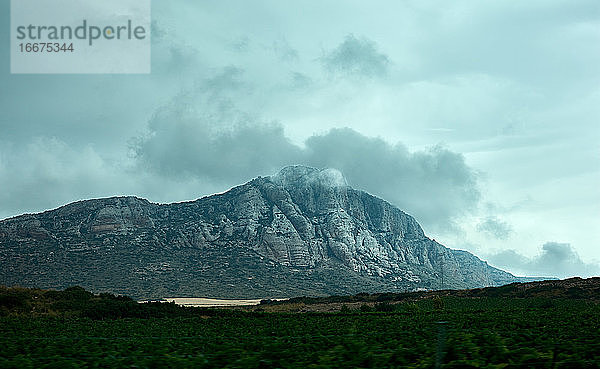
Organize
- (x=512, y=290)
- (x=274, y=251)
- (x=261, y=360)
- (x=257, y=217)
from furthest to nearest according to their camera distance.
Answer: (x=257, y=217)
(x=274, y=251)
(x=512, y=290)
(x=261, y=360)

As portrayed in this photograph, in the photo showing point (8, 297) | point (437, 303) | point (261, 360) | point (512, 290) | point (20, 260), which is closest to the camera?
point (261, 360)

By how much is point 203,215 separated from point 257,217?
19533 millimetres

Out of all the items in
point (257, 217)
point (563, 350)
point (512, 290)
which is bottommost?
point (512, 290)

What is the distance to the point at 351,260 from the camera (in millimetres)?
184500

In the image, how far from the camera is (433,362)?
28.4 feet

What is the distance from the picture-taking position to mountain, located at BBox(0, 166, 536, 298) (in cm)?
12238

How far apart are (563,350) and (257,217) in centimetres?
17299

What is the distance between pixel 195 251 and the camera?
151 m

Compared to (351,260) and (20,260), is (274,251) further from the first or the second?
(20,260)

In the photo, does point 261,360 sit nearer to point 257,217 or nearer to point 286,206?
point 257,217

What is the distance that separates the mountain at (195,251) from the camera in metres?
122

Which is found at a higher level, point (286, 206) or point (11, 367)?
point (286, 206)

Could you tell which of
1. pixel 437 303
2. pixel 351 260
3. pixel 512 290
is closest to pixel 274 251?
pixel 351 260

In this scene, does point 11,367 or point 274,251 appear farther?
point 274,251
